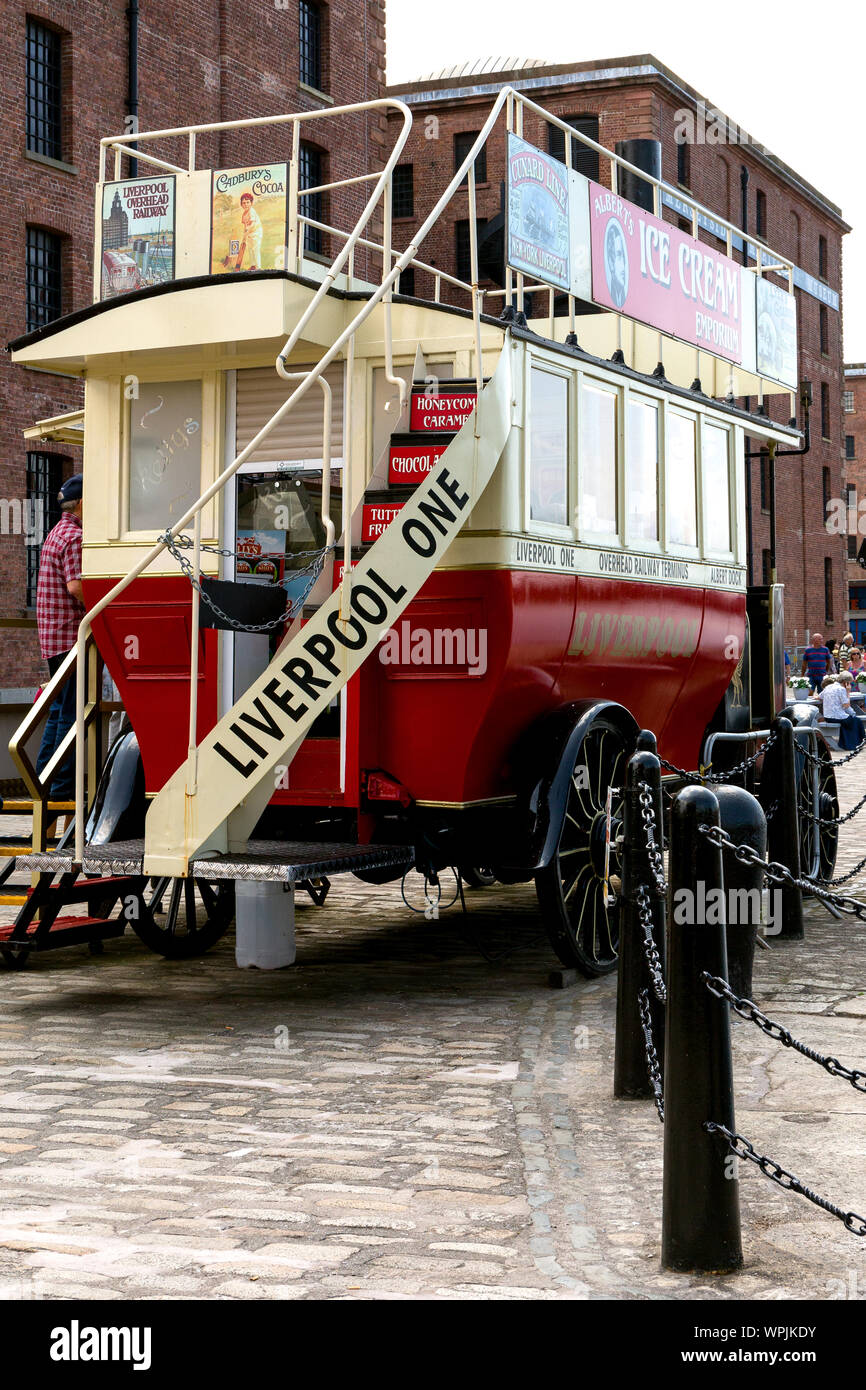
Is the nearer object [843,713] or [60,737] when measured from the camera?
[60,737]

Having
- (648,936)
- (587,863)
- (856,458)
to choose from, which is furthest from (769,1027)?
(856,458)

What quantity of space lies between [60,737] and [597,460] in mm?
3476

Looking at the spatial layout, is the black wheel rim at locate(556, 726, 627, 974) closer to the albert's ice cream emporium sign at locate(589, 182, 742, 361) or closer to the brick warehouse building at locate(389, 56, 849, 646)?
the albert's ice cream emporium sign at locate(589, 182, 742, 361)

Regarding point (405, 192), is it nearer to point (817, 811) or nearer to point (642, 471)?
point (817, 811)

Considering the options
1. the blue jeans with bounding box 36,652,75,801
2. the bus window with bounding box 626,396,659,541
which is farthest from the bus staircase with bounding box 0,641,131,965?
the bus window with bounding box 626,396,659,541

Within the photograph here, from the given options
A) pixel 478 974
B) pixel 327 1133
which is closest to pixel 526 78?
pixel 478 974

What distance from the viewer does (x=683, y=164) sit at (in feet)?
152

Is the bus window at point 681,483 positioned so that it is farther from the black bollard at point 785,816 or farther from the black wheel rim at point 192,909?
the black wheel rim at point 192,909

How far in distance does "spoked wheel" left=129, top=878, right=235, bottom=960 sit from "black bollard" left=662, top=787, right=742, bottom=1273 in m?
4.78

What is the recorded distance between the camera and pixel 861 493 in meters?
84.6

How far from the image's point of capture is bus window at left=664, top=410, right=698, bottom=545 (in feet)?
31.3

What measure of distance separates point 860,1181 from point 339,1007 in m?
3.30

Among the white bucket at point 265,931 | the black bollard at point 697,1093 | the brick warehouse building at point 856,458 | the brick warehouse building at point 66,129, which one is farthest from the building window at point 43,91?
the brick warehouse building at point 856,458
